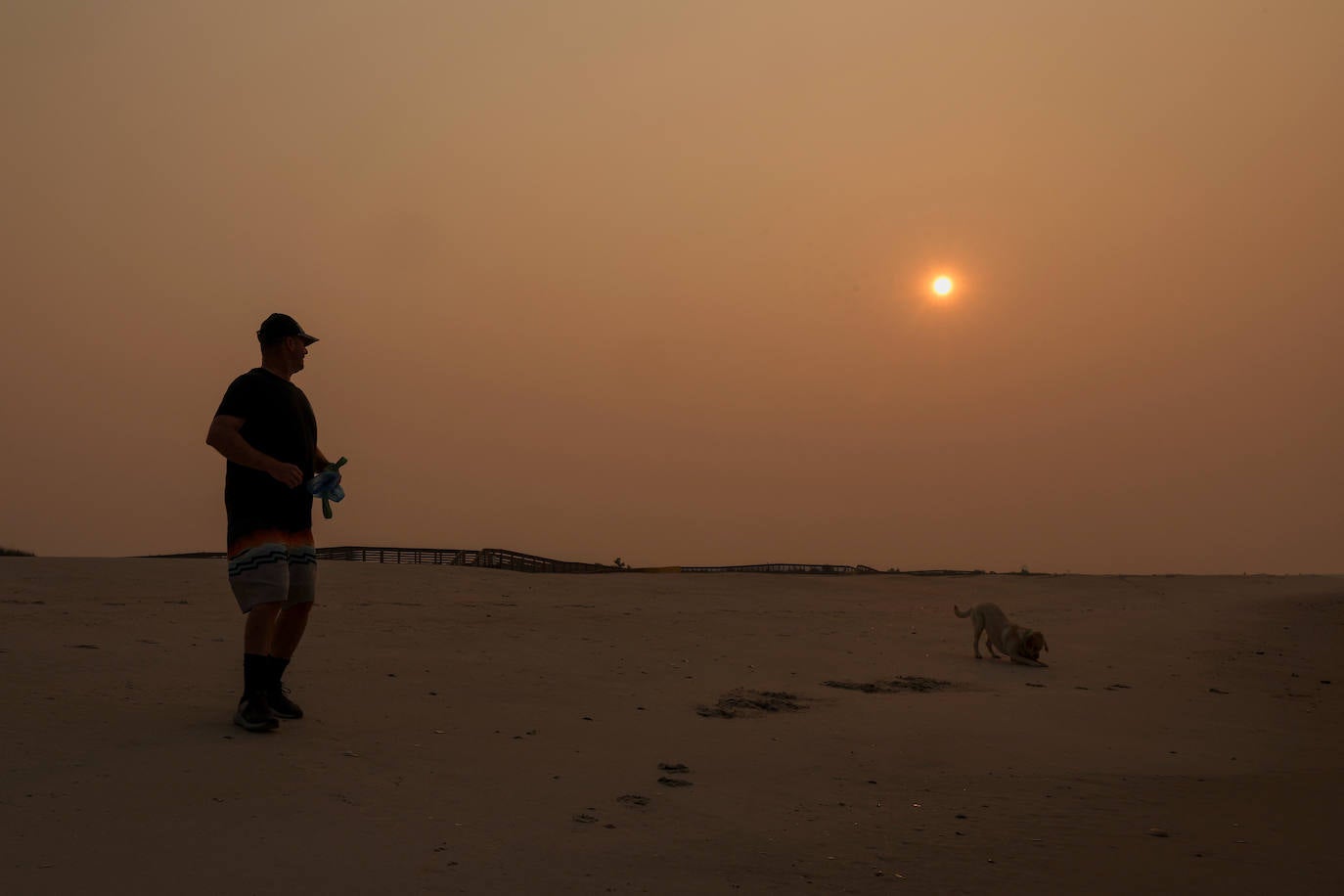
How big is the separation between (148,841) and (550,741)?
2.29 m

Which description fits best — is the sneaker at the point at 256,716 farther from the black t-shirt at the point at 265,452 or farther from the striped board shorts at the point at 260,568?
the black t-shirt at the point at 265,452

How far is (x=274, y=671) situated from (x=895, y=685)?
4.91 m

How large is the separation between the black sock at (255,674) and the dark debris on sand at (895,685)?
4332 millimetres

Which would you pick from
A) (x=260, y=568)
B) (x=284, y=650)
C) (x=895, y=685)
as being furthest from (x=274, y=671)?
(x=895, y=685)

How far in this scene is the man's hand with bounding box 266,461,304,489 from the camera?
5305 millimetres

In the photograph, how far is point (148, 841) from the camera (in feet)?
11.8

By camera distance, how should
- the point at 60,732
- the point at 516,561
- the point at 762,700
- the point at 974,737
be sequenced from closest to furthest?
the point at 60,732
the point at 974,737
the point at 762,700
the point at 516,561

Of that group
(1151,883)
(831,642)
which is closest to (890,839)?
(1151,883)

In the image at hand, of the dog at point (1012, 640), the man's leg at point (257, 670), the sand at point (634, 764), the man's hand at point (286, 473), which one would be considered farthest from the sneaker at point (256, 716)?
the dog at point (1012, 640)

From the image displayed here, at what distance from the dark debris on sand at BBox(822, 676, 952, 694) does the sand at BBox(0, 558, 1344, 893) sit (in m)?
0.04

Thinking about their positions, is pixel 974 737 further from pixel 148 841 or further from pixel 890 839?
pixel 148 841

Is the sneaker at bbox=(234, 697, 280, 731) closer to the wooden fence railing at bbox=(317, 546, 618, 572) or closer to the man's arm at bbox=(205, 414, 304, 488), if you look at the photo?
the man's arm at bbox=(205, 414, 304, 488)

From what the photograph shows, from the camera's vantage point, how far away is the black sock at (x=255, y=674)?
5281mm

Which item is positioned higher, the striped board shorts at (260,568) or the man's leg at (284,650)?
the striped board shorts at (260,568)
